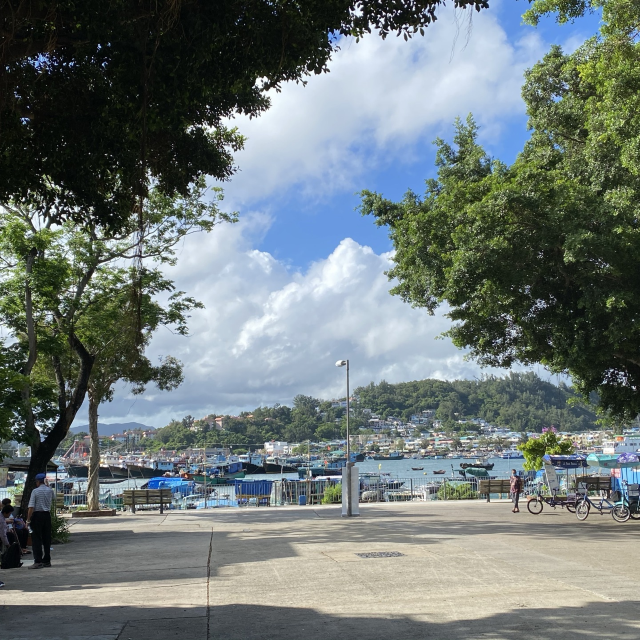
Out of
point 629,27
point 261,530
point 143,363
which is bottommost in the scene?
point 261,530

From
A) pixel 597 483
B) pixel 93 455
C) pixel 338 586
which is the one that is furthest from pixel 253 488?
pixel 338 586

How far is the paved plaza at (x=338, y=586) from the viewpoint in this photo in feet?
23.8

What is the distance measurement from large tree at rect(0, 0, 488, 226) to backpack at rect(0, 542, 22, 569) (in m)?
6.60

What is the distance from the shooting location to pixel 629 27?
15.0 metres

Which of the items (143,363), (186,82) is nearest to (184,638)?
(186,82)

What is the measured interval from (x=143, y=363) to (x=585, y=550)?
17865 mm

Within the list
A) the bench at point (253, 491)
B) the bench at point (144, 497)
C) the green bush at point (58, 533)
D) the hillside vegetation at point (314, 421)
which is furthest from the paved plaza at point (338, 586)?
the hillside vegetation at point (314, 421)

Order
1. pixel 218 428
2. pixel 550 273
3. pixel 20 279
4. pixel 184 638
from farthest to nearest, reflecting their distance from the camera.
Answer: pixel 218 428 → pixel 20 279 → pixel 550 273 → pixel 184 638

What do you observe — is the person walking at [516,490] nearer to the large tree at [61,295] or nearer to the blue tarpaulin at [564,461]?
the blue tarpaulin at [564,461]

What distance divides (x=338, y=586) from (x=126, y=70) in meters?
7.18

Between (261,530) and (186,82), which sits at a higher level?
(186,82)

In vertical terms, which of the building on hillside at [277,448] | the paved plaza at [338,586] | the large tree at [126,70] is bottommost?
the paved plaza at [338,586]

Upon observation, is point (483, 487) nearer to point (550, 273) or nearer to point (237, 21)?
point (550, 273)

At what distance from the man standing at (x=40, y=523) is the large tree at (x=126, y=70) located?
19.5 ft
